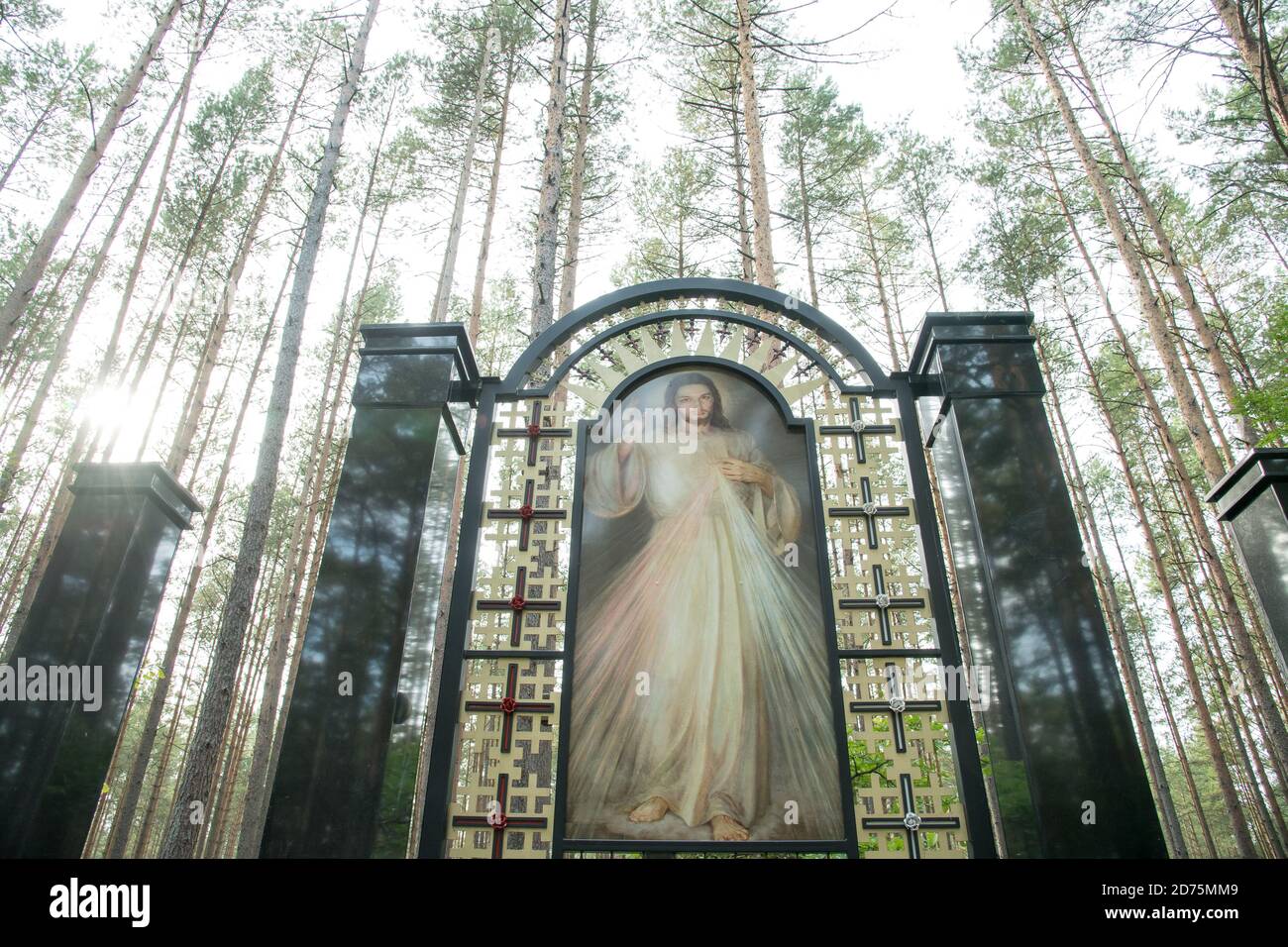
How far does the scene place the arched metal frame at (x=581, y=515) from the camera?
10.4ft

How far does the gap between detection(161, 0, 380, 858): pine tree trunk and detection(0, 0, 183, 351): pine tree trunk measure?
1.90 metres

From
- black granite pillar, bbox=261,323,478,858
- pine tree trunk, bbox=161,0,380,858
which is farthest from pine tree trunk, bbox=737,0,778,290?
pine tree trunk, bbox=161,0,380,858

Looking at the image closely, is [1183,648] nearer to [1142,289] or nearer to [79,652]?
[1142,289]

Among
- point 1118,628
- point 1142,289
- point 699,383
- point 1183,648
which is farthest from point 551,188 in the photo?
point 1183,648

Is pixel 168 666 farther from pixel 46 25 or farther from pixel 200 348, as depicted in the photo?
pixel 46 25

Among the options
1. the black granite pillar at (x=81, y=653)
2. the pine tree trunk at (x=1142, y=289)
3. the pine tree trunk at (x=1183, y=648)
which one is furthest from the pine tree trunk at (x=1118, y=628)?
the black granite pillar at (x=81, y=653)

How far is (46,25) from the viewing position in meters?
9.95

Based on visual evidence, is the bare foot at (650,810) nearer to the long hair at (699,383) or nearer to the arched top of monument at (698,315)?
the long hair at (699,383)

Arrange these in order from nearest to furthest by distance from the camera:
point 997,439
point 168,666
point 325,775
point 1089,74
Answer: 1. point 325,775
2. point 997,439
3. point 1089,74
4. point 168,666

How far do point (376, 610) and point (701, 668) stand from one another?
1.54 meters

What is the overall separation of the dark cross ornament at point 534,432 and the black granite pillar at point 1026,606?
79.7 inches

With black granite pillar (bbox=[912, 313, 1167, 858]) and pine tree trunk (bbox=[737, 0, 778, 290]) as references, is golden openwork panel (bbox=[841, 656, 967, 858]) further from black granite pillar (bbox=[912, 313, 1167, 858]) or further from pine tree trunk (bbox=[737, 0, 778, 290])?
pine tree trunk (bbox=[737, 0, 778, 290])
